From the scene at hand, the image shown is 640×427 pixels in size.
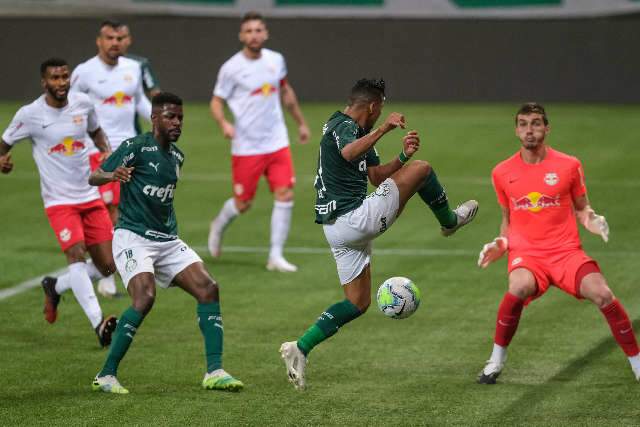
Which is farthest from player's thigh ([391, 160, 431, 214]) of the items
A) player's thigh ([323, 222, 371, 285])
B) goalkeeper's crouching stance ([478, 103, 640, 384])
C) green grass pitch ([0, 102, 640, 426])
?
green grass pitch ([0, 102, 640, 426])

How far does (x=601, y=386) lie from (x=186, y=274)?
3.27m

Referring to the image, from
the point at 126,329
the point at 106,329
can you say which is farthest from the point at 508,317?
the point at 106,329

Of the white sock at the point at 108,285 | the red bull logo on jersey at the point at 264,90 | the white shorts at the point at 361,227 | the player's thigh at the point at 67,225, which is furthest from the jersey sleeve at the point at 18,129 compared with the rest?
the red bull logo on jersey at the point at 264,90

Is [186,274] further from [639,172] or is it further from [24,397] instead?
[639,172]

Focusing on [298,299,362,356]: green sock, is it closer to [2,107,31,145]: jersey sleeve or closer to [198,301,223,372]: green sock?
[198,301,223,372]: green sock

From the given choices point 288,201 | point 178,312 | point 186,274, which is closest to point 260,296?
point 178,312

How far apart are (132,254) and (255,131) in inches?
218

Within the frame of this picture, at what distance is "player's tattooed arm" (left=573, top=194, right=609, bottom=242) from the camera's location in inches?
364

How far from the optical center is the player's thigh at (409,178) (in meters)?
9.26

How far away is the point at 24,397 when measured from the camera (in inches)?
365

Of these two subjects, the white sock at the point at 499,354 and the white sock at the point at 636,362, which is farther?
the white sock at the point at 499,354

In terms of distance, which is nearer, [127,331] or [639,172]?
[127,331]

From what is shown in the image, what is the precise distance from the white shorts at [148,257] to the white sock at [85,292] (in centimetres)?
154

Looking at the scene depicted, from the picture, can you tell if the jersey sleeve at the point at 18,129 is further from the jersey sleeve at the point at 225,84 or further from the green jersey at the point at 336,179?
the jersey sleeve at the point at 225,84
